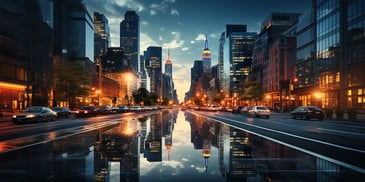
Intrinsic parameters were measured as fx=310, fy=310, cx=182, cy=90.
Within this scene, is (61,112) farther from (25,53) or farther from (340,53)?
(340,53)

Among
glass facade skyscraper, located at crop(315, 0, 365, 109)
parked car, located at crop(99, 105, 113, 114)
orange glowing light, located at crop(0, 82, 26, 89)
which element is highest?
glass facade skyscraper, located at crop(315, 0, 365, 109)

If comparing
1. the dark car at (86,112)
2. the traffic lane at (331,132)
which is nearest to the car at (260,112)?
the traffic lane at (331,132)

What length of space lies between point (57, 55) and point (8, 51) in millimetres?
25316

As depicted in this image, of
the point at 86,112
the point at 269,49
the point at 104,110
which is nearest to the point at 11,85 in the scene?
the point at 104,110

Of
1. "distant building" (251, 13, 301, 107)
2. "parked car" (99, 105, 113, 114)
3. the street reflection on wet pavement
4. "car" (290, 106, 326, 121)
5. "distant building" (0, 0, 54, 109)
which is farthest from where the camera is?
"distant building" (251, 13, 301, 107)

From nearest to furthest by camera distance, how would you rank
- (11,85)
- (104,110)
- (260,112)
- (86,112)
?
(260,112) < (86,112) < (104,110) < (11,85)

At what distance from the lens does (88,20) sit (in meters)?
106

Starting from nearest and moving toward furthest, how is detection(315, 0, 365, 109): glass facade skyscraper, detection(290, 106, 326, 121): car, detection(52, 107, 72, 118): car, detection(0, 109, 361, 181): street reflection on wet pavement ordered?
detection(0, 109, 361, 181): street reflection on wet pavement < detection(290, 106, 326, 121): car < detection(52, 107, 72, 118): car < detection(315, 0, 365, 109): glass facade skyscraper

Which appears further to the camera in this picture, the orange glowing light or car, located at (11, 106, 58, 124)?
the orange glowing light

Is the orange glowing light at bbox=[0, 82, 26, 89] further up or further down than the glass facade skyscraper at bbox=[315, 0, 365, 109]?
further down

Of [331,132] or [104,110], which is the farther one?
[104,110]

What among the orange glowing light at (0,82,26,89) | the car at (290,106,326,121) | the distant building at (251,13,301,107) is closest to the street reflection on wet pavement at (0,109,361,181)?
the car at (290,106,326,121)

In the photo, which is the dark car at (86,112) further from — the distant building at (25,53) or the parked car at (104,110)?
the distant building at (25,53)

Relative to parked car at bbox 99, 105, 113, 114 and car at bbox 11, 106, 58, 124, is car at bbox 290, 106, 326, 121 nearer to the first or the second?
car at bbox 11, 106, 58, 124
